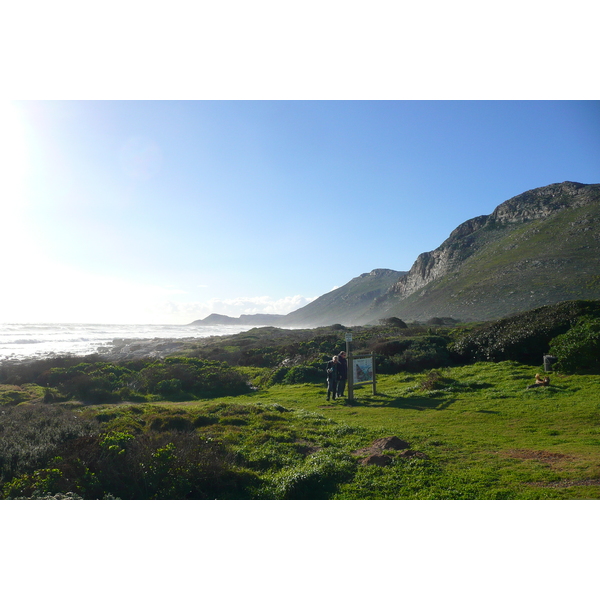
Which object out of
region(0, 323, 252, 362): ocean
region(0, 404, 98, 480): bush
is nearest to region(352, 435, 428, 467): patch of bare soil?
region(0, 404, 98, 480): bush

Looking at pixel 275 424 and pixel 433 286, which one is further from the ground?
pixel 433 286

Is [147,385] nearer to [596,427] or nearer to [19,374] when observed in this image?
[19,374]

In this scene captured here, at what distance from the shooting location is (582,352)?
1327 cm

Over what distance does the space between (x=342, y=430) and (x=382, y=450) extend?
2.07 meters

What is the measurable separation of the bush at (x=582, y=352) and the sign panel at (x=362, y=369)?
6.74 meters

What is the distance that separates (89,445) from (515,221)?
118433mm

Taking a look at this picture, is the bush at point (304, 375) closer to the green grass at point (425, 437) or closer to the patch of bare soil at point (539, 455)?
the green grass at point (425, 437)

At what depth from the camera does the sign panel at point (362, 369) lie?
14.3 meters

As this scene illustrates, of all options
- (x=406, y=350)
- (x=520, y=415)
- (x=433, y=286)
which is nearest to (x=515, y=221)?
(x=433, y=286)

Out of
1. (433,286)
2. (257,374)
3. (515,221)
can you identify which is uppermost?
(515,221)

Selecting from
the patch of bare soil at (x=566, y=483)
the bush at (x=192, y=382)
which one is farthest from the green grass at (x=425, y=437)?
the bush at (x=192, y=382)

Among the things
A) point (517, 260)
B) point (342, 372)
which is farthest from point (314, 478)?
point (517, 260)

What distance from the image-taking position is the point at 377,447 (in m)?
7.89

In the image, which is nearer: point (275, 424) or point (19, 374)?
point (275, 424)
